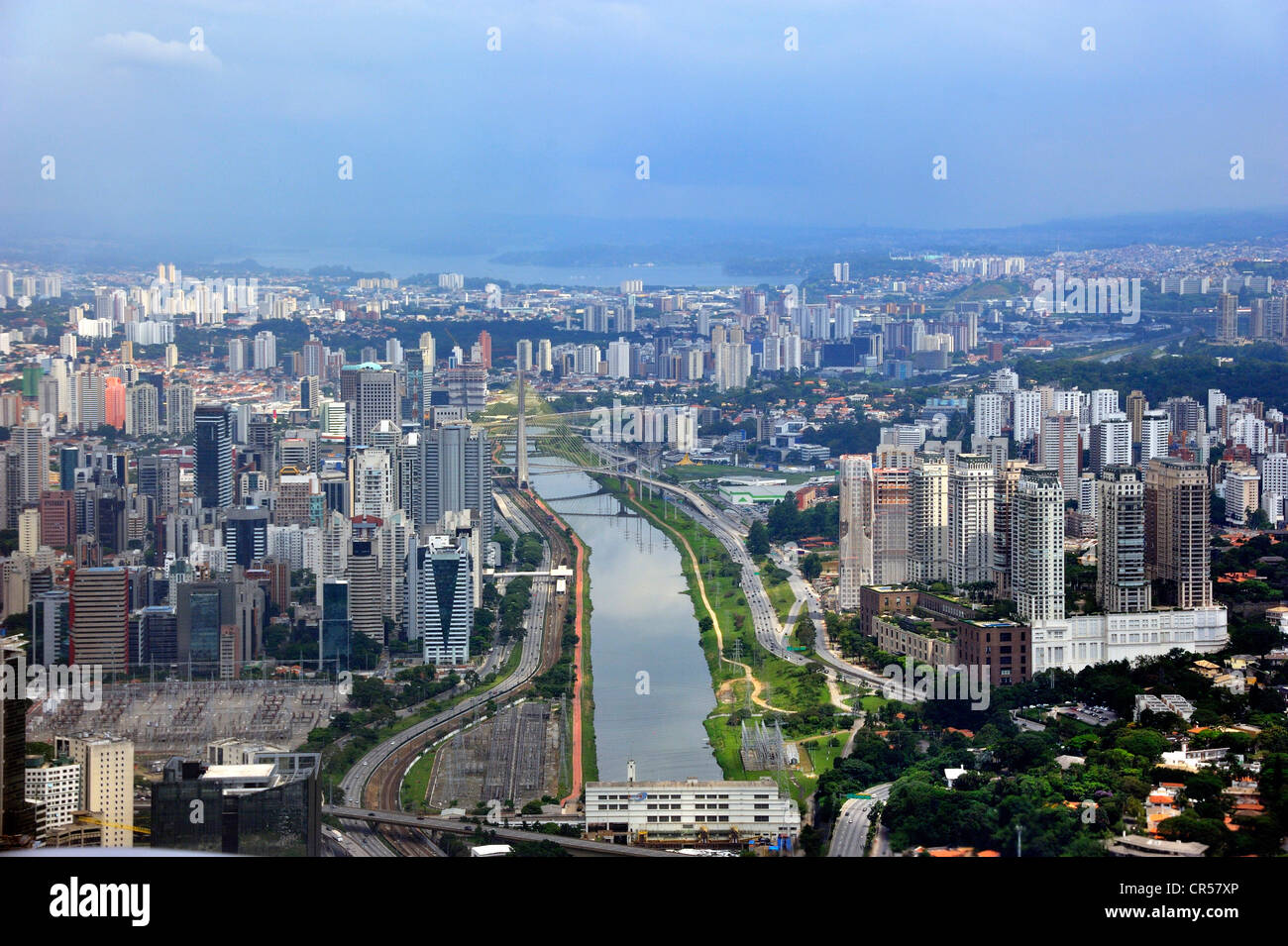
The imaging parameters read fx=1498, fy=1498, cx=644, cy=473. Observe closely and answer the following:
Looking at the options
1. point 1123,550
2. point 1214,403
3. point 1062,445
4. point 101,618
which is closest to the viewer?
point 101,618

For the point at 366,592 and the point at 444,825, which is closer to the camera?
the point at 444,825

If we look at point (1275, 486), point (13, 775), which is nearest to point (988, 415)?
point (1275, 486)

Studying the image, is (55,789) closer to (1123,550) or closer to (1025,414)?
(1123,550)

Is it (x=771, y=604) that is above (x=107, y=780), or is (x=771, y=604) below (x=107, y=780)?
below

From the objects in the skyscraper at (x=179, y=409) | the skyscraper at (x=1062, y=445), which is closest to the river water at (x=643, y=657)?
the skyscraper at (x=1062, y=445)
